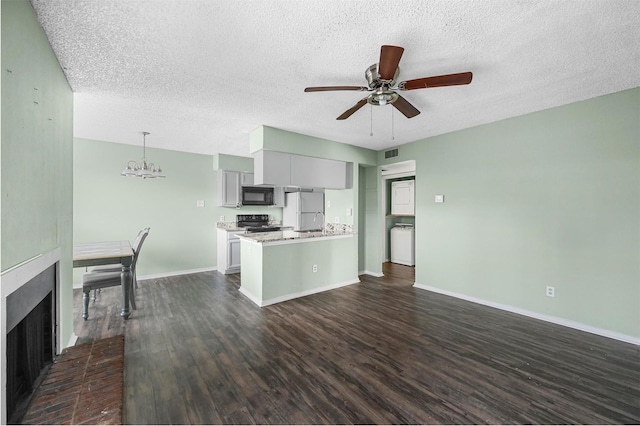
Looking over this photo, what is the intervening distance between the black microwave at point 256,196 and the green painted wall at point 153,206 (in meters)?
0.42

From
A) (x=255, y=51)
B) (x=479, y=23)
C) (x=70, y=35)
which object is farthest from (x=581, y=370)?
(x=70, y=35)

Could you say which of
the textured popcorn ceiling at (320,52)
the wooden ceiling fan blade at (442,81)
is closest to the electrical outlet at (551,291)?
the textured popcorn ceiling at (320,52)

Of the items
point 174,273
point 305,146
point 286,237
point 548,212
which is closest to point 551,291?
point 548,212

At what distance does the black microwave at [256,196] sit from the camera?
18.2ft

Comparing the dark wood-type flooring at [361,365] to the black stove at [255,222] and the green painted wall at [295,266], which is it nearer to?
the green painted wall at [295,266]

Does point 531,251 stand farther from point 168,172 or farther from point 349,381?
point 168,172

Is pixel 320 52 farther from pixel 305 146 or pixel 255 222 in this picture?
pixel 255 222

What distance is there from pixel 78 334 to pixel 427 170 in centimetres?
493

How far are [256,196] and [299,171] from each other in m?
2.04

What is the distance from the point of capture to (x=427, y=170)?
13.9 feet

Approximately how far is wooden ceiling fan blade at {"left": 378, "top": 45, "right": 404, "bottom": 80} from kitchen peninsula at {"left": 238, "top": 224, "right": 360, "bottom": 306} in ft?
8.15

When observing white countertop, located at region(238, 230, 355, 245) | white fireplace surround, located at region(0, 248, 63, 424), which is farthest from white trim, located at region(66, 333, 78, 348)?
white countertop, located at region(238, 230, 355, 245)

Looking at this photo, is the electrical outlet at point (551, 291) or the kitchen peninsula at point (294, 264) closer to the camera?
the electrical outlet at point (551, 291)

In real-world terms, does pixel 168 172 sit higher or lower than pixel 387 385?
higher
